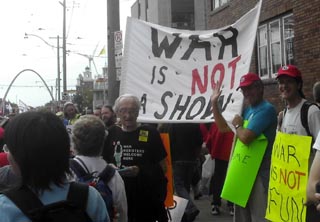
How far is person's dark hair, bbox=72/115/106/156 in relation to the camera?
11.4 feet

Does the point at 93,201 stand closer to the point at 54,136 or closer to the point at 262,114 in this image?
the point at 54,136

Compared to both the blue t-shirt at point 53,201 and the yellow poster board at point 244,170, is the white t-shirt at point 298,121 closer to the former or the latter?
the yellow poster board at point 244,170

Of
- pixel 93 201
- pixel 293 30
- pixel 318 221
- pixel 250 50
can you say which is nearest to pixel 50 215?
pixel 93 201

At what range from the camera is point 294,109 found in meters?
4.11

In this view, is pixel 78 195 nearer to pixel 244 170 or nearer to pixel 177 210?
pixel 244 170

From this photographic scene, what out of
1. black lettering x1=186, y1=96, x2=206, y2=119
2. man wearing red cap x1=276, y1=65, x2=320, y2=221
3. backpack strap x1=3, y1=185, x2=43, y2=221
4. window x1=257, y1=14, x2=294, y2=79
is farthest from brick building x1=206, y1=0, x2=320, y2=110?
backpack strap x1=3, y1=185, x2=43, y2=221

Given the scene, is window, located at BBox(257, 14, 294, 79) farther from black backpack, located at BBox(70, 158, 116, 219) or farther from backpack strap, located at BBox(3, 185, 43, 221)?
backpack strap, located at BBox(3, 185, 43, 221)

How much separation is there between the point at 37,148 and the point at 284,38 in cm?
1132

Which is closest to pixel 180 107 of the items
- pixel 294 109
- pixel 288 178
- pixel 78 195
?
pixel 294 109

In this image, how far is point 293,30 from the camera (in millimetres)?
11977

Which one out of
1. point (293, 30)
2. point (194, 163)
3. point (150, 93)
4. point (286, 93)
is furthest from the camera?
point (293, 30)

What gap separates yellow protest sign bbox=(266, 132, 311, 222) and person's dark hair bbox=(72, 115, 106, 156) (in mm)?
1469

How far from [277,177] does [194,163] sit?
3790 mm

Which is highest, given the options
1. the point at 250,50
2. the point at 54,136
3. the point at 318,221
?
the point at 250,50
